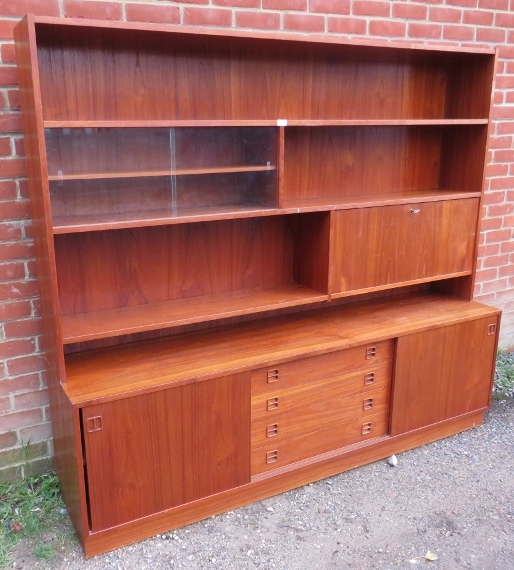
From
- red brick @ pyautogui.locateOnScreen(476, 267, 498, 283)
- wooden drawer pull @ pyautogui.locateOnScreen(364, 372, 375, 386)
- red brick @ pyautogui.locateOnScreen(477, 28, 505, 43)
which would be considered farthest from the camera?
red brick @ pyautogui.locateOnScreen(476, 267, 498, 283)

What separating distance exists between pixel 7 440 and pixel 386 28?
2362mm

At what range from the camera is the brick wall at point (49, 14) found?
76.9 inches

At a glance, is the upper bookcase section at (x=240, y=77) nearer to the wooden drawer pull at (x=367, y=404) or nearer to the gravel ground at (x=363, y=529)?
the wooden drawer pull at (x=367, y=404)

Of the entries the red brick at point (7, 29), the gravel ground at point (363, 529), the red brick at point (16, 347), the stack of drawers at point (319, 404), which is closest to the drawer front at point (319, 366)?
the stack of drawers at point (319, 404)

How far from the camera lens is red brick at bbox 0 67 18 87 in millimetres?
1904

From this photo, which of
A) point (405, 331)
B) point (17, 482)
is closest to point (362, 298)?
point (405, 331)

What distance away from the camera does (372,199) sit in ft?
8.00

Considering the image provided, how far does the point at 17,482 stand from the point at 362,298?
5.58ft

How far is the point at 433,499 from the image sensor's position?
89.2 inches

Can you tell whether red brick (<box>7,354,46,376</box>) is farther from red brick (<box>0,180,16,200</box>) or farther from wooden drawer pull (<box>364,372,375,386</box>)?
wooden drawer pull (<box>364,372,375,386</box>)

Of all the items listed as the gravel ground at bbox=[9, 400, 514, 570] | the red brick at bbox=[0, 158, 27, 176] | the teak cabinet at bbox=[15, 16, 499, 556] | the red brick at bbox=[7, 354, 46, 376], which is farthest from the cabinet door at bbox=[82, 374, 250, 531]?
the red brick at bbox=[0, 158, 27, 176]

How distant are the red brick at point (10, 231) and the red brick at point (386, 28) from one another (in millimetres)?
1703

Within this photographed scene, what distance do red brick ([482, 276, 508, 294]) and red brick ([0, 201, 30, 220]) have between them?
2.48 m

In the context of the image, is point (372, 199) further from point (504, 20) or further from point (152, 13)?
point (504, 20)
